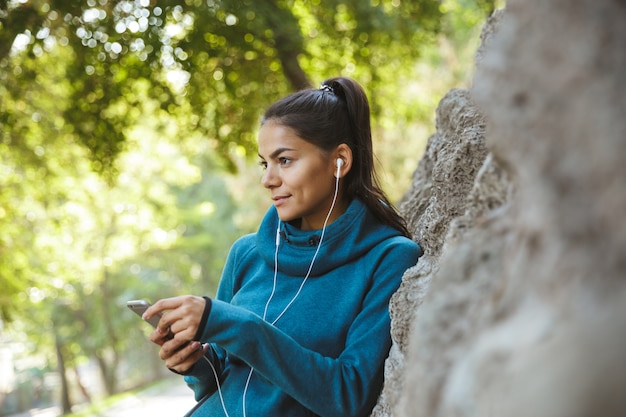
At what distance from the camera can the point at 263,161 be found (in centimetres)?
253

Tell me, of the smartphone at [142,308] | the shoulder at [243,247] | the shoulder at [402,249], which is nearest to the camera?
the smartphone at [142,308]

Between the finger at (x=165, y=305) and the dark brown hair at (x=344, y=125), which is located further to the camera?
the dark brown hair at (x=344, y=125)

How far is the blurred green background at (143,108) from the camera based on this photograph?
6.96 m

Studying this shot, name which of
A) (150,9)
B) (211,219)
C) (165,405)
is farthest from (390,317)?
(211,219)

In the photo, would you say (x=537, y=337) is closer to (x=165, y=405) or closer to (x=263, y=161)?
(x=263, y=161)

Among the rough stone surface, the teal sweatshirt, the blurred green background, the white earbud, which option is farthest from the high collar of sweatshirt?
the rough stone surface

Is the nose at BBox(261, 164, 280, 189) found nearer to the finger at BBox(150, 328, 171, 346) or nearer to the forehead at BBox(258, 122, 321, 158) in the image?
the forehead at BBox(258, 122, 321, 158)

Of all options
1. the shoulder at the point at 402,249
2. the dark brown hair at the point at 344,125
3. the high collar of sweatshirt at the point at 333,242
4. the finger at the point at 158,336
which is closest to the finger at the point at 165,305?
the finger at the point at 158,336

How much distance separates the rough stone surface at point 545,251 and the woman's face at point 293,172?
1.15 meters

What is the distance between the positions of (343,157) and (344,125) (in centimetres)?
12

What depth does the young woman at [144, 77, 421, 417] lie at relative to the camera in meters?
1.96

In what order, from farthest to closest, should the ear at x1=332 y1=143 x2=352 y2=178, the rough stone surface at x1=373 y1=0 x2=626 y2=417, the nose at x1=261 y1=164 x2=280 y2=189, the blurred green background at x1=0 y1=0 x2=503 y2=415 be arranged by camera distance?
the blurred green background at x1=0 y1=0 x2=503 y2=415, the ear at x1=332 y1=143 x2=352 y2=178, the nose at x1=261 y1=164 x2=280 y2=189, the rough stone surface at x1=373 y1=0 x2=626 y2=417

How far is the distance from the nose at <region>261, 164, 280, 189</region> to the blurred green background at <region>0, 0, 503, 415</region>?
32.9 inches

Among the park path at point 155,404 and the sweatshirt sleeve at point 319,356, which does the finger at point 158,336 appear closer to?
the sweatshirt sleeve at point 319,356
